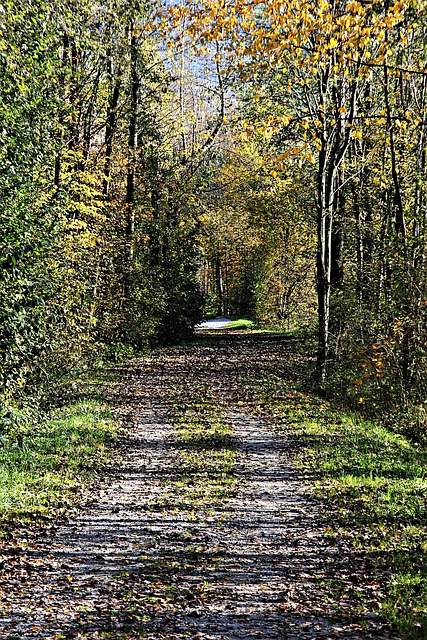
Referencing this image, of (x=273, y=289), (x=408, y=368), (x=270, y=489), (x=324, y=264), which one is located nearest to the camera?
(x=270, y=489)

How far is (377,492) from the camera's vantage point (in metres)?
7.91

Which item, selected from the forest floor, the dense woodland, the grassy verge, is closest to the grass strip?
the forest floor

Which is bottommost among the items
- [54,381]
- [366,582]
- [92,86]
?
[366,582]

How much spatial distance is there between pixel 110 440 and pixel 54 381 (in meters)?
2.50

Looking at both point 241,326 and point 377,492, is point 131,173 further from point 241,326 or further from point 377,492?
point 241,326

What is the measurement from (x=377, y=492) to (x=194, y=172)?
73.8ft

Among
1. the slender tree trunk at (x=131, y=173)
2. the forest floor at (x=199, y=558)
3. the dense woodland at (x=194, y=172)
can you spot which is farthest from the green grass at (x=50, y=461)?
the slender tree trunk at (x=131, y=173)

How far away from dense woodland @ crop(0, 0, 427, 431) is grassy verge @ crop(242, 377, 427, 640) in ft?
5.41

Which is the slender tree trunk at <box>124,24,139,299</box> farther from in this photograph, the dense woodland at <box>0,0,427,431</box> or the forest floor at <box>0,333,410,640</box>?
the forest floor at <box>0,333,410,640</box>

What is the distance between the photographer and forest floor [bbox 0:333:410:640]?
15.8 feet

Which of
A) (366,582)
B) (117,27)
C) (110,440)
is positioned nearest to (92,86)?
(117,27)

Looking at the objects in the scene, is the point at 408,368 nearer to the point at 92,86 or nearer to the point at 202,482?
the point at 202,482

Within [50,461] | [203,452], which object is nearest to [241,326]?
[203,452]

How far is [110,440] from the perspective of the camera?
10930mm
